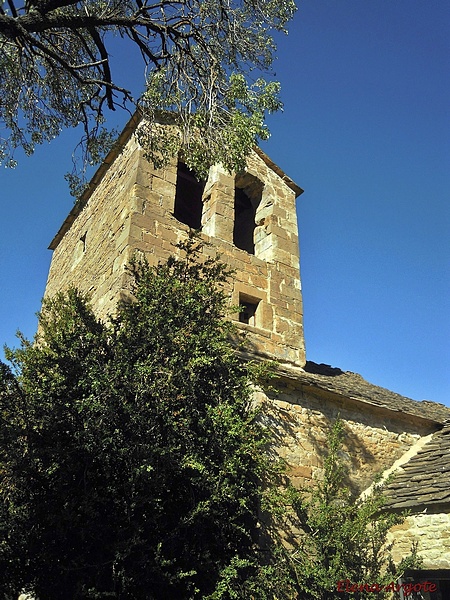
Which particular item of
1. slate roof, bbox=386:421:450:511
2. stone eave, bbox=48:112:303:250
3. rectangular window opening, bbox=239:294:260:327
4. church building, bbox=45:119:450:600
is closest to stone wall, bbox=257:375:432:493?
church building, bbox=45:119:450:600

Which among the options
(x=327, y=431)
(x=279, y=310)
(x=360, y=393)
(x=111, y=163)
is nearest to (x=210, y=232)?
(x=279, y=310)

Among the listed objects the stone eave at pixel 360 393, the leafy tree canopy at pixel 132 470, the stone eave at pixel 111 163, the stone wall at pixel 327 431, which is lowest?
the leafy tree canopy at pixel 132 470

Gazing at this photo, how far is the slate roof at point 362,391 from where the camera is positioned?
7.85m

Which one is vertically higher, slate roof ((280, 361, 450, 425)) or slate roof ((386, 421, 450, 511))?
slate roof ((280, 361, 450, 425))

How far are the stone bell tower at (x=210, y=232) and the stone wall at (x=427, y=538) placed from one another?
2933 millimetres

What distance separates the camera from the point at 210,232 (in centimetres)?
884

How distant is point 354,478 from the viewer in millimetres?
7582

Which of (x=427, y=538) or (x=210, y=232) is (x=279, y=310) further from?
(x=427, y=538)

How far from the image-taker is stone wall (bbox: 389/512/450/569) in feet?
20.3

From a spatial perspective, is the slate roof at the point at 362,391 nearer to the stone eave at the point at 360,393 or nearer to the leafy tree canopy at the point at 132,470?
the stone eave at the point at 360,393

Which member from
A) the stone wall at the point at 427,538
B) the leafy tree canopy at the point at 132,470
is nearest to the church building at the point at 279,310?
the stone wall at the point at 427,538

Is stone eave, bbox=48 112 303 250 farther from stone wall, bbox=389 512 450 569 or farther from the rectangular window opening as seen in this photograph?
stone wall, bbox=389 512 450 569

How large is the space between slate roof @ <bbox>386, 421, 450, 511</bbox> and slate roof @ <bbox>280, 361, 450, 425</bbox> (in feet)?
2.34

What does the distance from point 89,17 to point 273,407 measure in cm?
551
